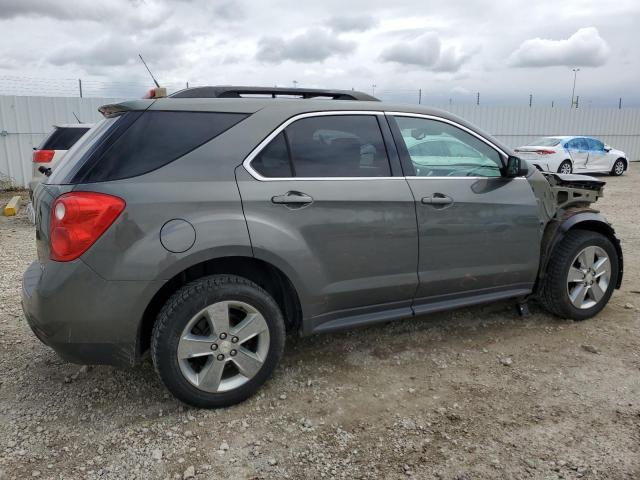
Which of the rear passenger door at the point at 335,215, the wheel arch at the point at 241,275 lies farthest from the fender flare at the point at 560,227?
the wheel arch at the point at 241,275

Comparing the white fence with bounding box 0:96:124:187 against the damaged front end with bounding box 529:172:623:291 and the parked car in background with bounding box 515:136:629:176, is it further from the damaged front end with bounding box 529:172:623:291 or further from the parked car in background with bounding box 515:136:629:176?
the parked car in background with bounding box 515:136:629:176

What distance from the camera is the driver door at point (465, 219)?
11.1 ft

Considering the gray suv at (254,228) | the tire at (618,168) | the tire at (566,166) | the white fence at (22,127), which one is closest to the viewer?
the gray suv at (254,228)

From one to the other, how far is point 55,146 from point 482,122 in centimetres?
1719

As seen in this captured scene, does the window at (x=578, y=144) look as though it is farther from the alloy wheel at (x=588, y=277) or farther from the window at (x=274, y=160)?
the window at (x=274, y=160)

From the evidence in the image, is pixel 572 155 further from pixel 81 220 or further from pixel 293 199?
pixel 81 220

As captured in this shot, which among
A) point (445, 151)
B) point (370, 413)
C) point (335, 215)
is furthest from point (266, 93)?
point (370, 413)

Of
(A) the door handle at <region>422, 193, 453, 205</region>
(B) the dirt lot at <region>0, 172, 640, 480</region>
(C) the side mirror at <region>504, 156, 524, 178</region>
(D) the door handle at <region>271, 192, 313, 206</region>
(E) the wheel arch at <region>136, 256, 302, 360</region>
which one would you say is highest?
(C) the side mirror at <region>504, 156, 524, 178</region>

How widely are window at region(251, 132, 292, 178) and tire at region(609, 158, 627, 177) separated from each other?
18.1 m

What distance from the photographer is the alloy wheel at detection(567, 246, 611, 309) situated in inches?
161

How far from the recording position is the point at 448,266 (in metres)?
3.47

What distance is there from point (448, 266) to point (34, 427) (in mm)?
2643

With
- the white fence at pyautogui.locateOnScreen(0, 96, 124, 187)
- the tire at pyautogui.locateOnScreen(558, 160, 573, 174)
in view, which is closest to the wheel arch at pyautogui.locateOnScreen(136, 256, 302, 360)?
the white fence at pyautogui.locateOnScreen(0, 96, 124, 187)

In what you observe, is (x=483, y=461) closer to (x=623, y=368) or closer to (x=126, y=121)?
(x=623, y=368)
